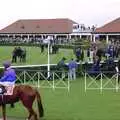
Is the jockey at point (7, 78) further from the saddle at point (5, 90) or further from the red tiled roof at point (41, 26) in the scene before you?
the red tiled roof at point (41, 26)

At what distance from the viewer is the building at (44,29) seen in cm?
10831

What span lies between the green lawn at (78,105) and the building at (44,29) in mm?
81981

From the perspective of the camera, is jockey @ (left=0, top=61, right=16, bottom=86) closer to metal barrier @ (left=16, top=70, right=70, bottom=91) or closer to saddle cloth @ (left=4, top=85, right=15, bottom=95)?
saddle cloth @ (left=4, top=85, right=15, bottom=95)

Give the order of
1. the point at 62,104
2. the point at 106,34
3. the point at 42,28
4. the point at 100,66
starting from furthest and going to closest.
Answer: the point at 42,28 < the point at 106,34 < the point at 100,66 < the point at 62,104

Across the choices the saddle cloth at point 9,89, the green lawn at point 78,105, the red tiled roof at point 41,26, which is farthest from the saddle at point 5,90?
the red tiled roof at point 41,26

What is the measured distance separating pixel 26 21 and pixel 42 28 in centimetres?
809

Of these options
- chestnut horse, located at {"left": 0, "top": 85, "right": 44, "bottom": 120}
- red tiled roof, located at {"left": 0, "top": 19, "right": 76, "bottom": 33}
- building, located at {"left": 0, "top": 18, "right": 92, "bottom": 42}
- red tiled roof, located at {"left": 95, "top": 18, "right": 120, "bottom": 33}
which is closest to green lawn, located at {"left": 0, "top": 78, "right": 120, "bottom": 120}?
chestnut horse, located at {"left": 0, "top": 85, "right": 44, "bottom": 120}

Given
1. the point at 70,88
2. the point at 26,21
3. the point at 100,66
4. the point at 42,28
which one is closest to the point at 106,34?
the point at 42,28

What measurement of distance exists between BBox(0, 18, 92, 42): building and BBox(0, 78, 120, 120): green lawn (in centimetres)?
8198

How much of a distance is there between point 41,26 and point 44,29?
2359 millimetres

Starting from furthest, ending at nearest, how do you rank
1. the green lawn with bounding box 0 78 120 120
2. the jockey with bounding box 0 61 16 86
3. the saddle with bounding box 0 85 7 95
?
1. the green lawn with bounding box 0 78 120 120
2. the jockey with bounding box 0 61 16 86
3. the saddle with bounding box 0 85 7 95

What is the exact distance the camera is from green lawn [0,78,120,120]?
51.0 feet

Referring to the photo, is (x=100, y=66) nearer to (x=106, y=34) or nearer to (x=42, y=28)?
(x=106, y=34)

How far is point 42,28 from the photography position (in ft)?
376
